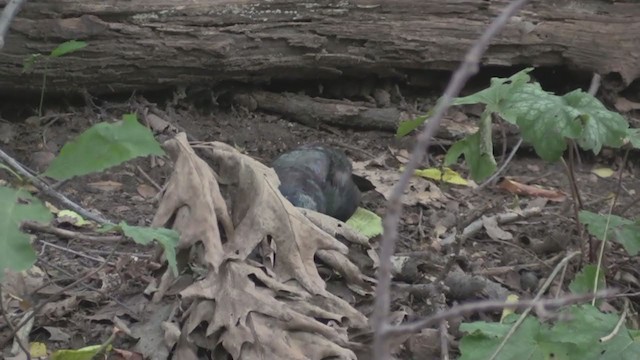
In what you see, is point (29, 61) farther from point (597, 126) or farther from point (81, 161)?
point (597, 126)

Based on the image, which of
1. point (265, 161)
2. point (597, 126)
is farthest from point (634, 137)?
point (265, 161)

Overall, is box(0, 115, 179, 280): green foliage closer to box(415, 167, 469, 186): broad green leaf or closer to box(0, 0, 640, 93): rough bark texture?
box(0, 0, 640, 93): rough bark texture

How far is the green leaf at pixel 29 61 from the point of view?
401cm

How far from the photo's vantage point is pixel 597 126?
2.69 meters

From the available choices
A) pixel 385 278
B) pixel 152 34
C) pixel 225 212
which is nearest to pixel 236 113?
pixel 152 34

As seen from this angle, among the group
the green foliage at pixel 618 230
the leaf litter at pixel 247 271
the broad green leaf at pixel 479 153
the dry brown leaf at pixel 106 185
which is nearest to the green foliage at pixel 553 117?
the broad green leaf at pixel 479 153

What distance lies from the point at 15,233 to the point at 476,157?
1589 millimetres

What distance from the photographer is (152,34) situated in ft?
14.4

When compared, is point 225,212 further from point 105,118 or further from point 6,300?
point 105,118

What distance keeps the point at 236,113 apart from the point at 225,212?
2.09m

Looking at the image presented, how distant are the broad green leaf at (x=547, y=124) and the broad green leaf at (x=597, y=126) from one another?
0.12ft

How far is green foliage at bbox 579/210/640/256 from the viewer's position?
9.92ft

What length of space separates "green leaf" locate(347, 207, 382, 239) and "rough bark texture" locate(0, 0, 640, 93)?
46.2 inches

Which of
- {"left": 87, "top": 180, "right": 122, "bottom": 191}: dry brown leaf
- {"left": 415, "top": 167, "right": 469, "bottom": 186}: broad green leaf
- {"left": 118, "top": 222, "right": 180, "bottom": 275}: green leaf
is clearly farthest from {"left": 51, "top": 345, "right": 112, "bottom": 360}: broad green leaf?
{"left": 415, "top": 167, "right": 469, "bottom": 186}: broad green leaf
